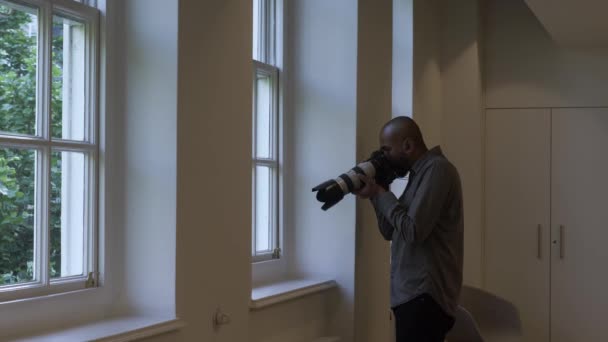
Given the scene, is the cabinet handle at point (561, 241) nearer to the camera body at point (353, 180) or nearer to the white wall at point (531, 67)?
the white wall at point (531, 67)

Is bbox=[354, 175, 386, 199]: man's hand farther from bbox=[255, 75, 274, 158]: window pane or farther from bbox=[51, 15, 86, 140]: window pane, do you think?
bbox=[51, 15, 86, 140]: window pane

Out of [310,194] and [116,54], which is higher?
[116,54]

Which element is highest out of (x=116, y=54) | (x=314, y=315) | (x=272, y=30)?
(x=272, y=30)

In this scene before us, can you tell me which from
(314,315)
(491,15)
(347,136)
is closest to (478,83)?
(491,15)

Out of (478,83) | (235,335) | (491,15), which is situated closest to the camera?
(235,335)

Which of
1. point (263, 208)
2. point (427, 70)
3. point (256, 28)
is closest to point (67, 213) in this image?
point (263, 208)

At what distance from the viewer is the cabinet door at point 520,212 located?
5895 millimetres

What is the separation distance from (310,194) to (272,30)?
806 millimetres

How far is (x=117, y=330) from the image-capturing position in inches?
89.6

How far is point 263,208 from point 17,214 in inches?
59.5

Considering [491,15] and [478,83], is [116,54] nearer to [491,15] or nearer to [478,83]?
[478,83]

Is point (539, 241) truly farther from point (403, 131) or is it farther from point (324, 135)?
point (403, 131)

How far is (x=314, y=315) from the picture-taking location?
11.8 ft

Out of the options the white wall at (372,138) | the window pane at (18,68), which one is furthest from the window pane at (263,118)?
the window pane at (18,68)
